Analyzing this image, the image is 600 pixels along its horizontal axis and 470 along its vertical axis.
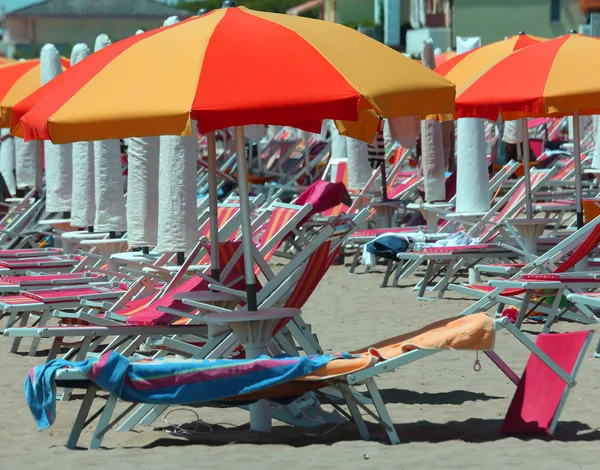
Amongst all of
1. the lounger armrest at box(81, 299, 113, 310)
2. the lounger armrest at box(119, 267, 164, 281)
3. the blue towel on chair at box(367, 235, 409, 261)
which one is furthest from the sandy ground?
the blue towel on chair at box(367, 235, 409, 261)

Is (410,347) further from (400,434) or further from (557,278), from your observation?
(557,278)

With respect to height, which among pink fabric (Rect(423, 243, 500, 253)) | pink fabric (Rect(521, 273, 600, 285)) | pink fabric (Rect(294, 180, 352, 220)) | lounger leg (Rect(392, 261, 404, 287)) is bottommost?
lounger leg (Rect(392, 261, 404, 287))

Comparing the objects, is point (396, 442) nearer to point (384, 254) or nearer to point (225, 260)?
point (225, 260)

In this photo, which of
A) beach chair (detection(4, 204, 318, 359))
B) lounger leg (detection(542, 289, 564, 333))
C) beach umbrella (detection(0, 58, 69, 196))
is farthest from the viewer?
beach umbrella (detection(0, 58, 69, 196))

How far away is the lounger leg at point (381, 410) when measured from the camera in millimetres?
4738

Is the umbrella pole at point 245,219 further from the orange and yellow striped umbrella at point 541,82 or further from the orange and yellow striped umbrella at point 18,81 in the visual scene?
the orange and yellow striped umbrella at point 18,81

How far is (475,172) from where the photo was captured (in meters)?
10.4

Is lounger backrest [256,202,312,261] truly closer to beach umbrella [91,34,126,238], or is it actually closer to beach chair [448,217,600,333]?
beach chair [448,217,600,333]

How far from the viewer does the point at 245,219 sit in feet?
16.6

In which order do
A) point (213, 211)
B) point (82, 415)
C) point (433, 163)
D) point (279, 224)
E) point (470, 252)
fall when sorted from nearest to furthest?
point (82, 415) → point (213, 211) → point (279, 224) → point (470, 252) → point (433, 163)

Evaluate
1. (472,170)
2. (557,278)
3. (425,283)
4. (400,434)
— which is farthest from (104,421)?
(472,170)

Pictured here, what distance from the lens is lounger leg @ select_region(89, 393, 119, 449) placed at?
4805mm

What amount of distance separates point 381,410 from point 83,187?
5.15 metres

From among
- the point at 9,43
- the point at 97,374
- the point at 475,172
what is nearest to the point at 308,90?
the point at 97,374
